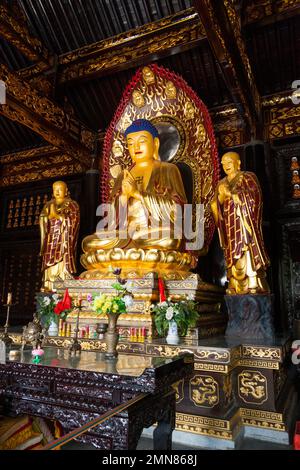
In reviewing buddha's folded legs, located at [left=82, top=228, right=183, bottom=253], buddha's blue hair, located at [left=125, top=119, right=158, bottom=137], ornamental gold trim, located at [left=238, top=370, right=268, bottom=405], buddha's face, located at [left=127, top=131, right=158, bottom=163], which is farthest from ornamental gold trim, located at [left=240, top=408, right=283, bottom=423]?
buddha's blue hair, located at [left=125, top=119, right=158, bottom=137]

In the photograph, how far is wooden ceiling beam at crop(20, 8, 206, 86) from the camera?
15.9ft

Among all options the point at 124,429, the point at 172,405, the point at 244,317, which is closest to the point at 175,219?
the point at 244,317

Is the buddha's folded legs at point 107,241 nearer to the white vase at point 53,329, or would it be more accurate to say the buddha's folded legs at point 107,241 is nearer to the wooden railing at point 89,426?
the white vase at point 53,329

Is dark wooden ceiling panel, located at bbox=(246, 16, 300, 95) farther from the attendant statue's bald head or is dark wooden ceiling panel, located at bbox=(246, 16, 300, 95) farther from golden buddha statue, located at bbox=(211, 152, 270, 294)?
golden buddha statue, located at bbox=(211, 152, 270, 294)

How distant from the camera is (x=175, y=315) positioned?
2.92 metres

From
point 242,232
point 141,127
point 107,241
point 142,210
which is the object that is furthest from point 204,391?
point 141,127

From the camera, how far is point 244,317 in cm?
349

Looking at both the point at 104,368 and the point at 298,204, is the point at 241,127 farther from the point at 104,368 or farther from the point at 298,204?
the point at 104,368

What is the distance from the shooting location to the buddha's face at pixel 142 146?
4754mm

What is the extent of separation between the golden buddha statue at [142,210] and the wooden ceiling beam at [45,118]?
90 centimetres

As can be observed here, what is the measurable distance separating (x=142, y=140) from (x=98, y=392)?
3.60m

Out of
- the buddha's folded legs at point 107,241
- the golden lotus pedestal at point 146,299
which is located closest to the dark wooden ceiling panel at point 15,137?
the buddha's folded legs at point 107,241

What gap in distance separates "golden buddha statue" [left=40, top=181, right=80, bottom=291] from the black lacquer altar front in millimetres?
2744

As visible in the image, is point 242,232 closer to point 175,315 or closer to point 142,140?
point 175,315
